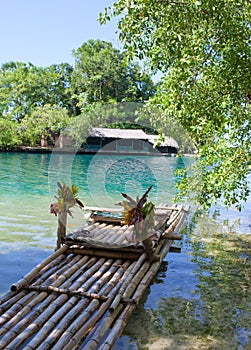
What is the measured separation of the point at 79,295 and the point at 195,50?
3.48 metres

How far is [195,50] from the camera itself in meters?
5.18

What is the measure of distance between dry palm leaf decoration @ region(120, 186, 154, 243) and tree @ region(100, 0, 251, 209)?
134 cm

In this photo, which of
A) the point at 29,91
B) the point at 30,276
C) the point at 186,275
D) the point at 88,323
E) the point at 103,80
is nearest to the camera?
the point at 88,323

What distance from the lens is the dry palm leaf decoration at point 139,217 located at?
5577 mm

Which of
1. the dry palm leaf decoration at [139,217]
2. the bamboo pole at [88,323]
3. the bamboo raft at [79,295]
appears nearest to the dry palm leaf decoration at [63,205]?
the bamboo raft at [79,295]

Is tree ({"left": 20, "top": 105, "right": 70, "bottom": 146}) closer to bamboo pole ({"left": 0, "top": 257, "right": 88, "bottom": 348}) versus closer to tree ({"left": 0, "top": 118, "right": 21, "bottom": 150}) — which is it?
tree ({"left": 0, "top": 118, "right": 21, "bottom": 150})

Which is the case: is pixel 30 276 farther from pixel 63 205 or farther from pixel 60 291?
pixel 63 205

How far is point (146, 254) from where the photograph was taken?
218 inches

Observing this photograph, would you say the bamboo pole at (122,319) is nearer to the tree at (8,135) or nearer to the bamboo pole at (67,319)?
the bamboo pole at (67,319)

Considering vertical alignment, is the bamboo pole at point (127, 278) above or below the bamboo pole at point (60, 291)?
above

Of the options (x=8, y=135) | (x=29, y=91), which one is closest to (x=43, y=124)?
(x=8, y=135)

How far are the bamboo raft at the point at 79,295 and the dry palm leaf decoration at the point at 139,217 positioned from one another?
0.59ft

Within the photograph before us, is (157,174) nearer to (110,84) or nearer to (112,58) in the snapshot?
(110,84)

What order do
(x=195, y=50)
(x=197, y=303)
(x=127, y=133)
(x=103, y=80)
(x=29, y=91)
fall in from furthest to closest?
(x=103, y=80), (x=29, y=91), (x=127, y=133), (x=195, y=50), (x=197, y=303)
